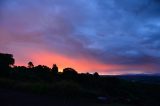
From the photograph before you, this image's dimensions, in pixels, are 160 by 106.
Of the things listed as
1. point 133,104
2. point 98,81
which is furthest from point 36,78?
point 133,104

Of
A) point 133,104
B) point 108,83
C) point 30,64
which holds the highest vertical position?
point 30,64

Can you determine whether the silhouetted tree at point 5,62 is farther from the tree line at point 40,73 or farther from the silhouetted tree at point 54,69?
the silhouetted tree at point 54,69

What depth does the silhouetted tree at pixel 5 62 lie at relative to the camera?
104ft

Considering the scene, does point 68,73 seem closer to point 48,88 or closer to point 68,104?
point 48,88

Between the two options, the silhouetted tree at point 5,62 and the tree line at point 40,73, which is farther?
the silhouetted tree at point 5,62

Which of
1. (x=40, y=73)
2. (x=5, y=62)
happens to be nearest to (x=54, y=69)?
(x=40, y=73)

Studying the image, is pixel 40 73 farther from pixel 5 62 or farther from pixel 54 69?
pixel 5 62

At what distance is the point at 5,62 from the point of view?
33.1 m

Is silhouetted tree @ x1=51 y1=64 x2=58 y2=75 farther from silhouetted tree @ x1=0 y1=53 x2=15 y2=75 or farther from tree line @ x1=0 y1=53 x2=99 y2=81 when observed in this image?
silhouetted tree @ x1=0 y1=53 x2=15 y2=75

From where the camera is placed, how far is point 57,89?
22.8 metres

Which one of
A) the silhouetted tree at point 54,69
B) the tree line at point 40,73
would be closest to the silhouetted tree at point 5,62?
the tree line at point 40,73

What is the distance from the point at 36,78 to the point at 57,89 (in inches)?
266

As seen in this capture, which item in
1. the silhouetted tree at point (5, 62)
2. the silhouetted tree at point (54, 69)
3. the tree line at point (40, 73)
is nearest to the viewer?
the tree line at point (40, 73)

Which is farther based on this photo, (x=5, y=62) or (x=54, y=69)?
(x=5, y=62)
